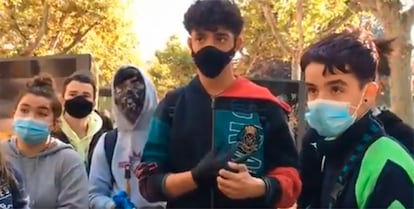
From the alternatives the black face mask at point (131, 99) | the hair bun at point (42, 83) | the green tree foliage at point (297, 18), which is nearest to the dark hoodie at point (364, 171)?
the black face mask at point (131, 99)

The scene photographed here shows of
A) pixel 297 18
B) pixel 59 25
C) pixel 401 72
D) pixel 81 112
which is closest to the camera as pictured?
pixel 81 112

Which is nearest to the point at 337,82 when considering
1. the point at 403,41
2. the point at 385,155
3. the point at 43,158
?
the point at 385,155

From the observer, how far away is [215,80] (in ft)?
11.3

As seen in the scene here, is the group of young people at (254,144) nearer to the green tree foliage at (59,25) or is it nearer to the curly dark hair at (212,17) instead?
the curly dark hair at (212,17)

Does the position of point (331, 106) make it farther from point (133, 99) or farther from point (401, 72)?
point (401, 72)

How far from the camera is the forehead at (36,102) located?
432 cm

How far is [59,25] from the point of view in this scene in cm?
2727

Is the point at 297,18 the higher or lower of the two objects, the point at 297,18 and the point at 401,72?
the higher

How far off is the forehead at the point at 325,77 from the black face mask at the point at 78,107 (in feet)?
8.66

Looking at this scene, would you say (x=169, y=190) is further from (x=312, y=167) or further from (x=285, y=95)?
(x=285, y=95)

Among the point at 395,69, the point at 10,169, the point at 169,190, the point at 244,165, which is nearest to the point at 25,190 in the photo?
the point at 10,169

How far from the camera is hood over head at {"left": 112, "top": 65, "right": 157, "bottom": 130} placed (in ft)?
14.4

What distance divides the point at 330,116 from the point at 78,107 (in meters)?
2.79

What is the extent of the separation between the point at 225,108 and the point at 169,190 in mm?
403
